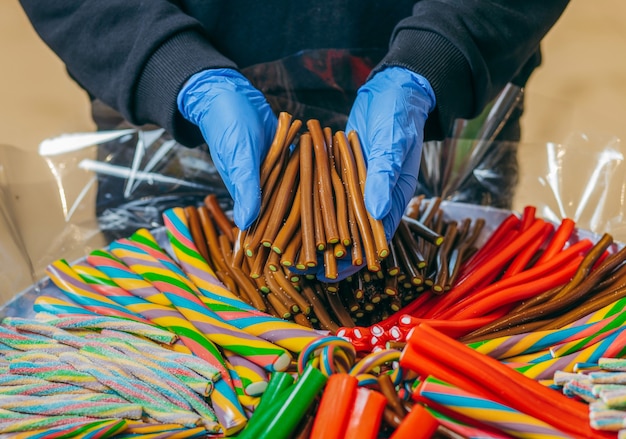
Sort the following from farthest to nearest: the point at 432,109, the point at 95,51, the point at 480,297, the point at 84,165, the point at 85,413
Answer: the point at 84,165
the point at 95,51
the point at 432,109
the point at 480,297
the point at 85,413

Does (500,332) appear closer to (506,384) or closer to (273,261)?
(506,384)

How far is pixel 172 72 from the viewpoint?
144 centimetres

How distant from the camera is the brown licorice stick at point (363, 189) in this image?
3.60ft

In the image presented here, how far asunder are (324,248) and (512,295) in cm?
36

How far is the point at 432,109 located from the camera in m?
1.44

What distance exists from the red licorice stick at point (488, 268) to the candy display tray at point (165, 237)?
96 mm

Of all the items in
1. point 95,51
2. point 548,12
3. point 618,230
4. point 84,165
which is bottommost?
point 84,165

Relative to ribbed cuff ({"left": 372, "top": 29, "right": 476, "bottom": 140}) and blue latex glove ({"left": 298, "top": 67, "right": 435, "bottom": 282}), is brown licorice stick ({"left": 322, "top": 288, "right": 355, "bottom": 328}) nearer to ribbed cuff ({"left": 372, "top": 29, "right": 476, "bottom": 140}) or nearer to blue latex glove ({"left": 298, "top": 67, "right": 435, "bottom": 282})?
blue latex glove ({"left": 298, "top": 67, "right": 435, "bottom": 282})

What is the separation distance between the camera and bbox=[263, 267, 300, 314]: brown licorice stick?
121cm

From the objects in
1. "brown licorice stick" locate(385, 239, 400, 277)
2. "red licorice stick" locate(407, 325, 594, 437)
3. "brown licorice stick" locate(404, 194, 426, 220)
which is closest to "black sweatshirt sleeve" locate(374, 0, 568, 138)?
"brown licorice stick" locate(404, 194, 426, 220)

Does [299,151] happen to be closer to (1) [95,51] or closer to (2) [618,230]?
(1) [95,51]

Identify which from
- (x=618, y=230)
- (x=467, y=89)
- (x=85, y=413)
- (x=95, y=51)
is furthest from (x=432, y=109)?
(x=85, y=413)

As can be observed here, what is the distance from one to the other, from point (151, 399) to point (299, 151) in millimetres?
512

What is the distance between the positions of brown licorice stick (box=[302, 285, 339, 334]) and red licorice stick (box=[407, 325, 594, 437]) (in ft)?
0.81
